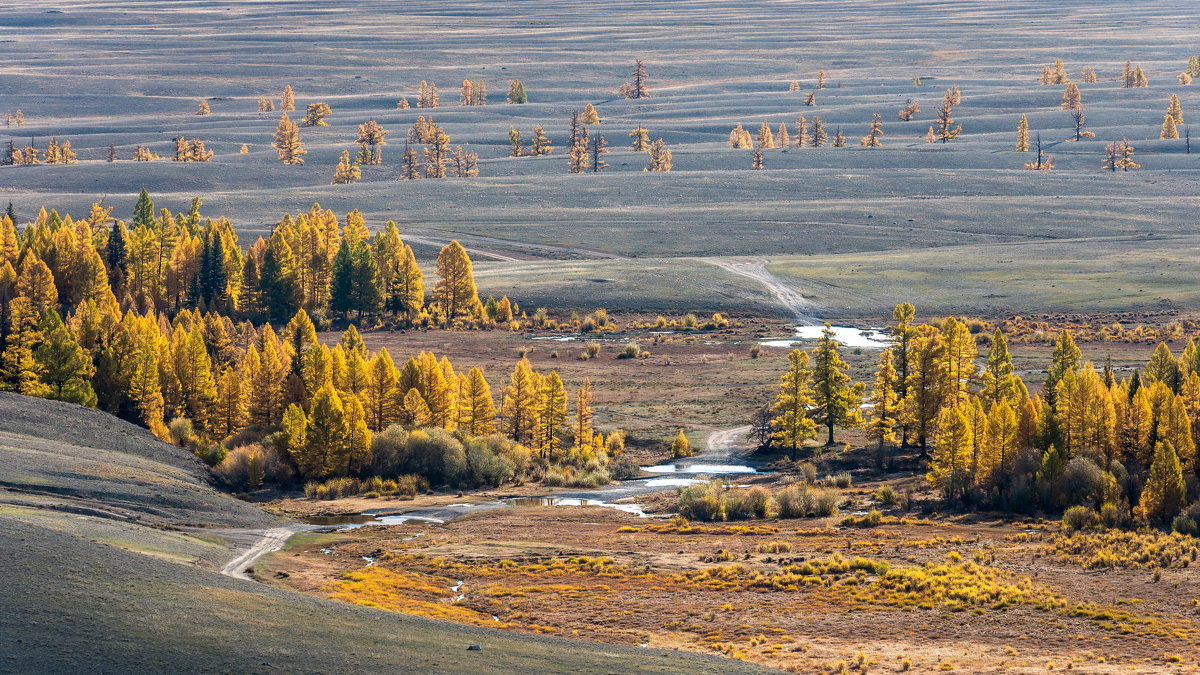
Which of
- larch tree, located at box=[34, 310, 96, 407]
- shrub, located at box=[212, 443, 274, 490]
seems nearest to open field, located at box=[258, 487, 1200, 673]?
shrub, located at box=[212, 443, 274, 490]

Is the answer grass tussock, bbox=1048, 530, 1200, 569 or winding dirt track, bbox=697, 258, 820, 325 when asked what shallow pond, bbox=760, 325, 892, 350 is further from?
grass tussock, bbox=1048, 530, 1200, 569

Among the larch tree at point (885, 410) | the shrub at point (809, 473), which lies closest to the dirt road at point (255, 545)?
the shrub at point (809, 473)

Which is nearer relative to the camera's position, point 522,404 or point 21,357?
point 21,357

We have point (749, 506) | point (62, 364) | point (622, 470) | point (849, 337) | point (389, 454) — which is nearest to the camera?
point (749, 506)

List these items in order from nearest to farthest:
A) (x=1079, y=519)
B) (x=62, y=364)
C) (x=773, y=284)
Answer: (x=1079, y=519) → (x=62, y=364) → (x=773, y=284)

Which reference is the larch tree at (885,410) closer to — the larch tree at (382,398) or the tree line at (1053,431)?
the tree line at (1053,431)

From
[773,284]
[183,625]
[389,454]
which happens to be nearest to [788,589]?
[183,625]

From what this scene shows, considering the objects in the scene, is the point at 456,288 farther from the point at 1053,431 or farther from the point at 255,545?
the point at 255,545

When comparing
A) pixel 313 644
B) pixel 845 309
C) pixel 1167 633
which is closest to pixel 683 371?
pixel 845 309
